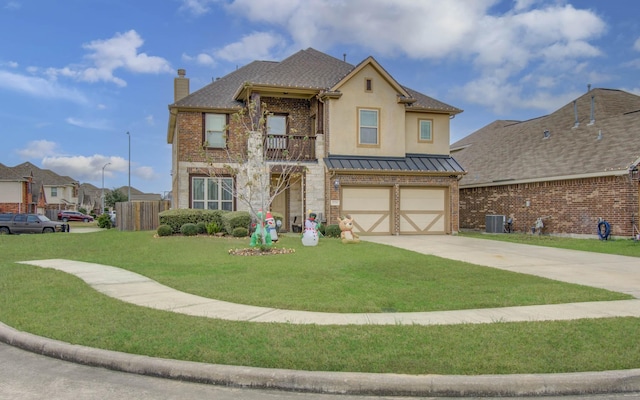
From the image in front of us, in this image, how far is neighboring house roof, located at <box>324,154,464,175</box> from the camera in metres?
23.0

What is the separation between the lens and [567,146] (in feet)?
83.8

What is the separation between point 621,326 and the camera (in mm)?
6754

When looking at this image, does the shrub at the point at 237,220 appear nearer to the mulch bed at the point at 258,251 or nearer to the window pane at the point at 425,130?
the mulch bed at the point at 258,251

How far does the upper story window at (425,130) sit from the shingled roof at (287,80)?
78 centimetres

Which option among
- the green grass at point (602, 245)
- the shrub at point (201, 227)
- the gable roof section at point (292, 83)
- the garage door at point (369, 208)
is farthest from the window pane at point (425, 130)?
the shrub at point (201, 227)

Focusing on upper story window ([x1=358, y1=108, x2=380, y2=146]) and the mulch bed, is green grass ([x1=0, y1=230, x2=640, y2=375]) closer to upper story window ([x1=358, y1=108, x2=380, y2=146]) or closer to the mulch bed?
the mulch bed

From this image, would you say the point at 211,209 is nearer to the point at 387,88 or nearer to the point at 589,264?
the point at 387,88

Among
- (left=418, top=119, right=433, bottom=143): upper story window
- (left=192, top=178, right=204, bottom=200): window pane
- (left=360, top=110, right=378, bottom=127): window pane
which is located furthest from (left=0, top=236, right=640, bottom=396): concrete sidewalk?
(left=418, top=119, right=433, bottom=143): upper story window

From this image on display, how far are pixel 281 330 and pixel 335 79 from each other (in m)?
20.3

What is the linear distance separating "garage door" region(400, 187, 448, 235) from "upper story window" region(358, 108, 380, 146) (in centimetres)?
280

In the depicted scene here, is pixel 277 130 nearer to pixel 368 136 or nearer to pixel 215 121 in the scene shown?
pixel 215 121

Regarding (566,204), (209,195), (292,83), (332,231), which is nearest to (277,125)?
(292,83)

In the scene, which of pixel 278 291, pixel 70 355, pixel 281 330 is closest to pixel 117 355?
pixel 70 355

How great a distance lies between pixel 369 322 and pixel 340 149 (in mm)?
17199
